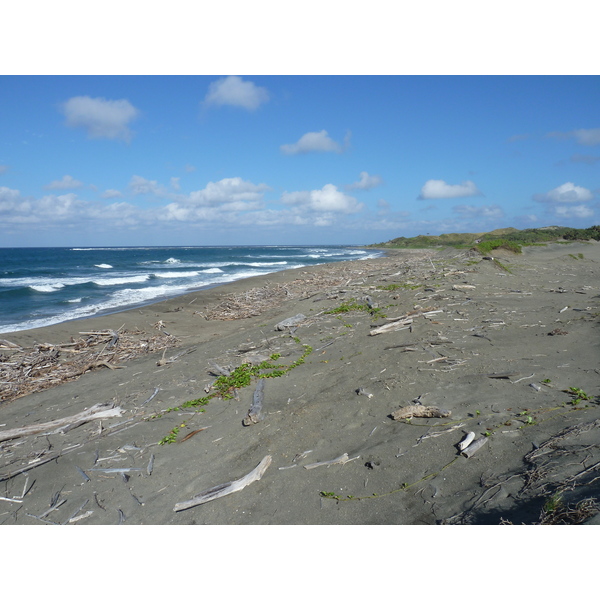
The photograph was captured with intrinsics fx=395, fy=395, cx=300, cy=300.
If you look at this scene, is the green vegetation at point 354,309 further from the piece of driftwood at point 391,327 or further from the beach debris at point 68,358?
the beach debris at point 68,358

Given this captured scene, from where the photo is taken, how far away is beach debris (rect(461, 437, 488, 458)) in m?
4.16

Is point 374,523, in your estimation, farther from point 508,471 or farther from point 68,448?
point 68,448

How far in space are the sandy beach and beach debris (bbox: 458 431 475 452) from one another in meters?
0.07

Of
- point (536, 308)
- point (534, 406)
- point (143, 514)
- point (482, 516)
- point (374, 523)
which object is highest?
point (536, 308)

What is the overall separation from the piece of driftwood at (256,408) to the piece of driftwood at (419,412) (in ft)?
6.67

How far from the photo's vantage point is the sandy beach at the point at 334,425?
12.5 feet

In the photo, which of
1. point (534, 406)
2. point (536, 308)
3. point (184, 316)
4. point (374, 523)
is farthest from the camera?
point (184, 316)

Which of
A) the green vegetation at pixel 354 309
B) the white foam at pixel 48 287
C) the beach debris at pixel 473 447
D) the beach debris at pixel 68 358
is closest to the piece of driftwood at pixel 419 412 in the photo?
the beach debris at pixel 473 447

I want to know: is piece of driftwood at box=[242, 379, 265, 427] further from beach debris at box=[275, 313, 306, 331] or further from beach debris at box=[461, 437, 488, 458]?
beach debris at box=[275, 313, 306, 331]

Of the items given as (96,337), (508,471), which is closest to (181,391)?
(508,471)

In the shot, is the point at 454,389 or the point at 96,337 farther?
the point at 96,337

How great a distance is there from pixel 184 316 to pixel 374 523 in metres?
14.7

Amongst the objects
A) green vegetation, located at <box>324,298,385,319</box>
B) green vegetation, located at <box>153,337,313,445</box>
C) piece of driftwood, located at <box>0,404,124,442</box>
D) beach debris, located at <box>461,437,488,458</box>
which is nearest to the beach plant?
beach debris, located at <box>461,437,488,458</box>

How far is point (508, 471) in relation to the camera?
375cm
